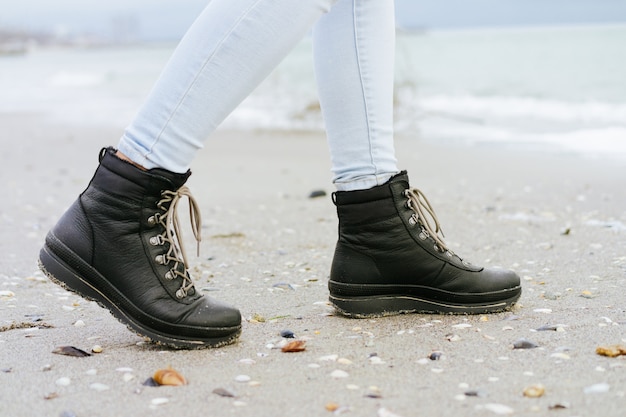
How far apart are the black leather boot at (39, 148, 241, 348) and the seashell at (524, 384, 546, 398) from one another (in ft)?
2.25

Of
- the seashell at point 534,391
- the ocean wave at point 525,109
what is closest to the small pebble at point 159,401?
the seashell at point 534,391

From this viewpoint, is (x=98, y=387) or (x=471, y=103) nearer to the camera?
(x=98, y=387)

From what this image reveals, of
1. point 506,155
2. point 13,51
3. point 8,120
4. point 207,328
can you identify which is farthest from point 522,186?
point 13,51

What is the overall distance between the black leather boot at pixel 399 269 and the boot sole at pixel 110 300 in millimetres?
413

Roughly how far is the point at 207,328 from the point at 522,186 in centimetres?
361

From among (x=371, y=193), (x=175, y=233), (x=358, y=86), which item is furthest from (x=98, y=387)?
(x=358, y=86)

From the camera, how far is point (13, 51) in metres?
63.1

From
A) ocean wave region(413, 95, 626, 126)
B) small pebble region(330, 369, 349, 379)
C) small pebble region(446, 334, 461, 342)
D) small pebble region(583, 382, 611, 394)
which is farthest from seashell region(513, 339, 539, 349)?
ocean wave region(413, 95, 626, 126)

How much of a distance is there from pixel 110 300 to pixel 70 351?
15 cm

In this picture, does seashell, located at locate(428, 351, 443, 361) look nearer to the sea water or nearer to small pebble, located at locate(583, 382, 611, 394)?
small pebble, located at locate(583, 382, 611, 394)

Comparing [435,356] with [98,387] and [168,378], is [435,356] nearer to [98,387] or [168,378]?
[168,378]

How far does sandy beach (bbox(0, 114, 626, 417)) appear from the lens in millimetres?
1442

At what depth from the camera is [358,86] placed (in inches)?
75.3

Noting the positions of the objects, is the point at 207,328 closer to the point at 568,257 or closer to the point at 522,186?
the point at 568,257
